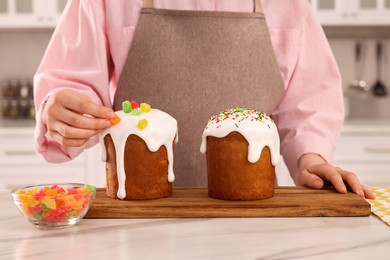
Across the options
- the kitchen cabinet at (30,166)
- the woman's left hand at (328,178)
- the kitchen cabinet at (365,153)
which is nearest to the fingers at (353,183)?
the woman's left hand at (328,178)

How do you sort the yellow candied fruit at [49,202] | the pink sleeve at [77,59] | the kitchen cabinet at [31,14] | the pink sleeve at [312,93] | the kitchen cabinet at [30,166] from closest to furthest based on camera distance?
1. the yellow candied fruit at [49,202]
2. the pink sleeve at [77,59]
3. the pink sleeve at [312,93]
4. the kitchen cabinet at [30,166]
5. the kitchen cabinet at [31,14]

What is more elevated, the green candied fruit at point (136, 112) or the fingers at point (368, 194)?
the green candied fruit at point (136, 112)

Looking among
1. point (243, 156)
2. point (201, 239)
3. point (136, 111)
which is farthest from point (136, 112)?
point (201, 239)

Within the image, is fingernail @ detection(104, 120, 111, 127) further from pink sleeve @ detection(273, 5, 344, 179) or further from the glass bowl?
pink sleeve @ detection(273, 5, 344, 179)

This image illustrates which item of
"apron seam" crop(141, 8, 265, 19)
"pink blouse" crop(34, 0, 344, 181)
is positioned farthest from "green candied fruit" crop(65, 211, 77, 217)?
"apron seam" crop(141, 8, 265, 19)

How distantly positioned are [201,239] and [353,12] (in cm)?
269

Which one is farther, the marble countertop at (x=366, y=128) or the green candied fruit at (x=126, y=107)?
the marble countertop at (x=366, y=128)

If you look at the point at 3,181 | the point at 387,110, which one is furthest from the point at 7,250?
the point at 387,110

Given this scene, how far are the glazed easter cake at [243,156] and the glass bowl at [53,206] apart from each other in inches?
10.5

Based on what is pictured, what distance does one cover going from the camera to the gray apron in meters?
1.46

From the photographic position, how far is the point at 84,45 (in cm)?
145

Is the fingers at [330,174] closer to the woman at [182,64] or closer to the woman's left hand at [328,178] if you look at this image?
the woman's left hand at [328,178]

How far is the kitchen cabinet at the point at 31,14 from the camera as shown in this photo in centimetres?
329

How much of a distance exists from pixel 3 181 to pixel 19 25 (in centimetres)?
88
